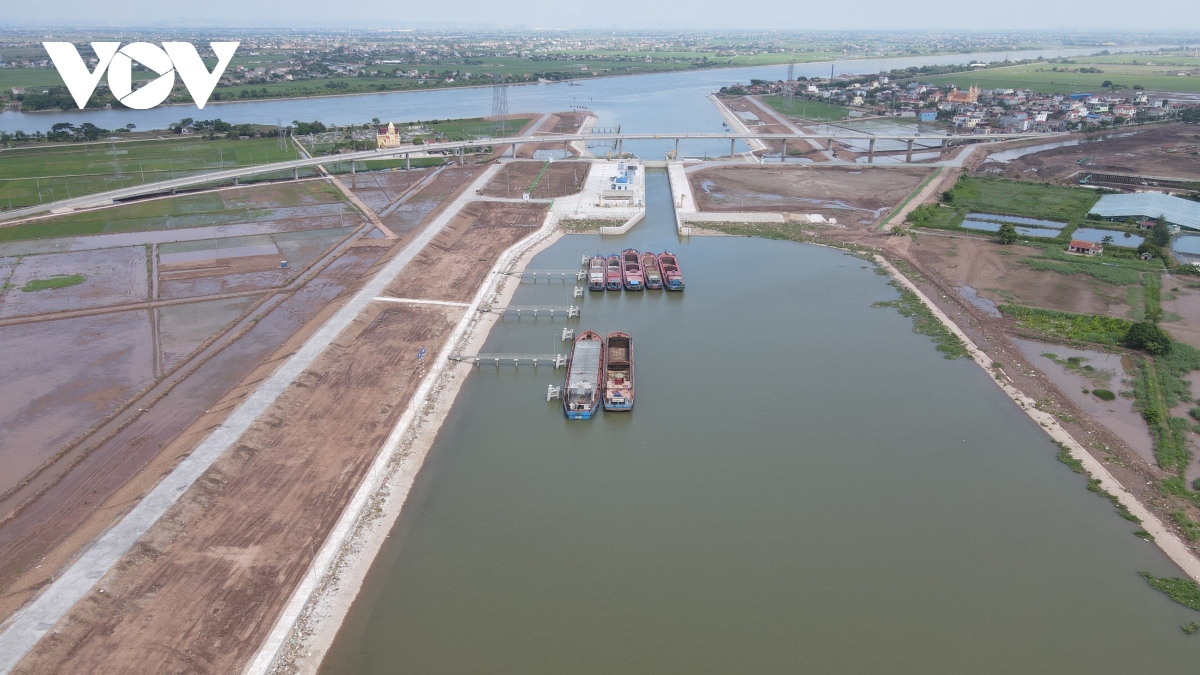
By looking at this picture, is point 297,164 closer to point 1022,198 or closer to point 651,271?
point 651,271

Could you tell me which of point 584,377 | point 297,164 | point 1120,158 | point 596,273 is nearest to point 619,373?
point 584,377

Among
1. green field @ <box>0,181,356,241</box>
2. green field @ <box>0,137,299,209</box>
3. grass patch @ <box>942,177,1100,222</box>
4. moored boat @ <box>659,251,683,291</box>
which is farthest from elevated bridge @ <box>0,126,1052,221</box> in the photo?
moored boat @ <box>659,251,683,291</box>

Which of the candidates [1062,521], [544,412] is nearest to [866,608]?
[1062,521]

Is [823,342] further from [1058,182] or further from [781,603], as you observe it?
[1058,182]

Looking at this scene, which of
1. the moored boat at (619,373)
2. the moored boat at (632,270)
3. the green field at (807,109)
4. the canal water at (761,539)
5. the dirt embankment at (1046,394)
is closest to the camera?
the canal water at (761,539)

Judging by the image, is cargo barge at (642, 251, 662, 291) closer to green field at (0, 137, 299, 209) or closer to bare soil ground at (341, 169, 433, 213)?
bare soil ground at (341, 169, 433, 213)

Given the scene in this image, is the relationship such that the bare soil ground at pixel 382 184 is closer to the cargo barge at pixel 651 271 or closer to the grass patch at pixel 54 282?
the grass patch at pixel 54 282

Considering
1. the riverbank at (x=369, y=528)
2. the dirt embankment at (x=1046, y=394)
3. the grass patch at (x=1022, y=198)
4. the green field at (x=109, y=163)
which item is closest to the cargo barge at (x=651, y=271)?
the riverbank at (x=369, y=528)
